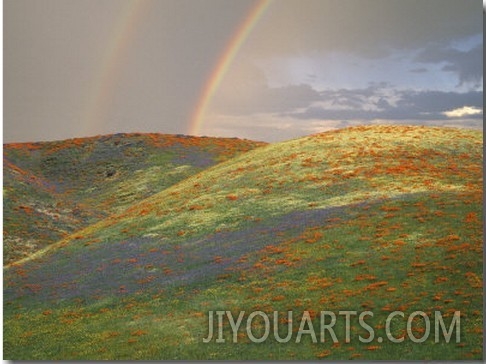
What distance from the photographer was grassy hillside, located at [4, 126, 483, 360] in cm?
2539

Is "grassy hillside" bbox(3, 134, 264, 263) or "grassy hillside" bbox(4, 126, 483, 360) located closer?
"grassy hillside" bbox(4, 126, 483, 360)

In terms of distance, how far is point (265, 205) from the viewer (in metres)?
42.8

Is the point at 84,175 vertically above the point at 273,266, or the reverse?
the point at 84,175

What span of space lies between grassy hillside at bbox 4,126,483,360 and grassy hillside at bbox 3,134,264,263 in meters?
9.20

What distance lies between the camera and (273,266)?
31422 mm

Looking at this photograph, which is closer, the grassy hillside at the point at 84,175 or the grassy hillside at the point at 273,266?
the grassy hillside at the point at 273,266

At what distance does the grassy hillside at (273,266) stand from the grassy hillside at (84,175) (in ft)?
30.2

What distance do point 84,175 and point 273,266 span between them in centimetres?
5825

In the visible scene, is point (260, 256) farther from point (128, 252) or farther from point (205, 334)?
point (128, 252)

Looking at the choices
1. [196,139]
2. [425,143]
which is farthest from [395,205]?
[196,139]

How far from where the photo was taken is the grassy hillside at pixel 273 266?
83.3 feet

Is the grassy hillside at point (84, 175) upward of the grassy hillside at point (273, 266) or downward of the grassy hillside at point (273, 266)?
upward

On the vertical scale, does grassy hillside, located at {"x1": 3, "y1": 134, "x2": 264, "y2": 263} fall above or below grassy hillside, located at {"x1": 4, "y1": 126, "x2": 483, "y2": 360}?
above

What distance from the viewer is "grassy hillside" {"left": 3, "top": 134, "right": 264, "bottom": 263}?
5622 centimetres
